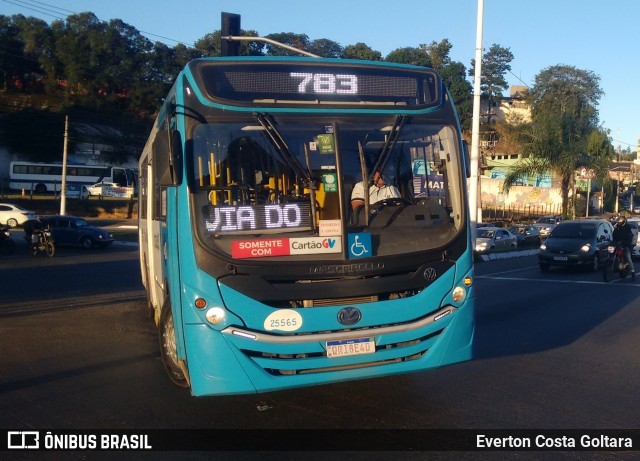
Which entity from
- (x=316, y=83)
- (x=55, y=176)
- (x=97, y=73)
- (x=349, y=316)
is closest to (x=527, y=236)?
(x=316, y=83)

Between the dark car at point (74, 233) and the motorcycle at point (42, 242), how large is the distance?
423 cm

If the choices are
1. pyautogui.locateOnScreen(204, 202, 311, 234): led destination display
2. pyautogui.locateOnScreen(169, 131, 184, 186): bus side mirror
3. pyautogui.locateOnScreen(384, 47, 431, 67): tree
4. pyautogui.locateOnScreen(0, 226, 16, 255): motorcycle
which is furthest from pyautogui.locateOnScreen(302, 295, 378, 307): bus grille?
pyautogui.locateOnScreen(384, 47, 431, 67): tree

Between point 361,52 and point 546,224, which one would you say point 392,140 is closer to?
point 546,224

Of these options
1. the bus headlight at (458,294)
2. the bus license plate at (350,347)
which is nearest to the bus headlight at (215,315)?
the bus license plate at (350,347)

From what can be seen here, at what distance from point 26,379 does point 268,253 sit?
12.2ft

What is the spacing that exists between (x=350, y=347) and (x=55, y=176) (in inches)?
2481

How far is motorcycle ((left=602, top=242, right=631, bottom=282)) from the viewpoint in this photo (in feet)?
57.7

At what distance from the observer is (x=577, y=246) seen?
20547mm

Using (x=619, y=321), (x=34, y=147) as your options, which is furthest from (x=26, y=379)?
(x=34, y=147)

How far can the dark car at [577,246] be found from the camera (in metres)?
20.4

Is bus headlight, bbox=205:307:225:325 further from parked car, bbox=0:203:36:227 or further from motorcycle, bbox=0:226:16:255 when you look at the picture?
parked car, bbox=0:203:36:227

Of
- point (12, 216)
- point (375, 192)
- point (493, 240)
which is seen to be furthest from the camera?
point (12, 216)

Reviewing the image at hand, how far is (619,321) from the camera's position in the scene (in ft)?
36.9

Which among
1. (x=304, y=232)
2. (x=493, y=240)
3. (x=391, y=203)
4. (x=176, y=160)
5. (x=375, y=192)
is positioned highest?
(x=176, y=160)
